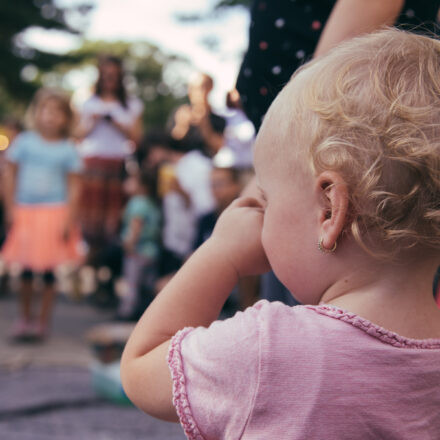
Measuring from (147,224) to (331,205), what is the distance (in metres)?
4.10

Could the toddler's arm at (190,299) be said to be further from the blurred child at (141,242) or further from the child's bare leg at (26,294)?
the blurred child at (141,242)

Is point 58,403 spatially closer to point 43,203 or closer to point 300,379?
point 43,203

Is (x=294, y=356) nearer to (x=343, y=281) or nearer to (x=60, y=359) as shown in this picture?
(x=343, y=281)

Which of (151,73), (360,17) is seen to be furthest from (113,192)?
(151,73)

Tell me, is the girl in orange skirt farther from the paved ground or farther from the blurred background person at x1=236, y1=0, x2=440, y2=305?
the blurred background person at x1=236, y1=0, x2=440, y2=305

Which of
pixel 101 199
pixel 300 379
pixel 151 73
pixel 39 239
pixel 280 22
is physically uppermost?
pixel 280 22

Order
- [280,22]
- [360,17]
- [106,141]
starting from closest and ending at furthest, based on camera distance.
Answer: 1. [360,17]
2. [280,22]
3. [106,141]

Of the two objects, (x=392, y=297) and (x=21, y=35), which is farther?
(x=21, y=35)

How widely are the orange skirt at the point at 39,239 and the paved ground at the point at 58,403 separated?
0.55m

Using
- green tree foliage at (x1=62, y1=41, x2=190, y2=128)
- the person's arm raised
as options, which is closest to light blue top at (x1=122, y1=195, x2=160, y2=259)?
the person's arm raised

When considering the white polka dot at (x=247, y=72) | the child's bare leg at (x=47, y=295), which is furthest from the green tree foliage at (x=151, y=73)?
the white polka dot at (x=247, y=72)

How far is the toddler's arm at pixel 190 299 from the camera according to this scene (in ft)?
2.93

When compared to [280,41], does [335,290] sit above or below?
below

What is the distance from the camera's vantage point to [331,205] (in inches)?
33.2
